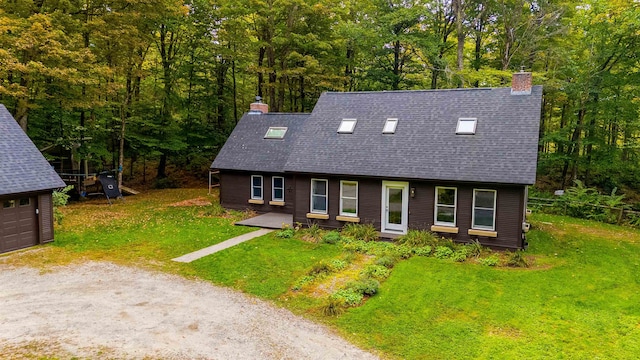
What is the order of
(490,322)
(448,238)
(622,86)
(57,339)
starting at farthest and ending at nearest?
1. (622,86)
2. (448,238)
3. (490,322)
4. (57,339)

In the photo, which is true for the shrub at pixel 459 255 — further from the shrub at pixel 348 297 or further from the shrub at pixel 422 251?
the shrub at pixel 348 297

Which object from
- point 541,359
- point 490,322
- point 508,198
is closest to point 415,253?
point 508,198

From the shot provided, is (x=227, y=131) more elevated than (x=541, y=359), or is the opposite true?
(x=227, y=131)

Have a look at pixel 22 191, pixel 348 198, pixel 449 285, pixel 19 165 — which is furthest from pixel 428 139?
pixel 19 165

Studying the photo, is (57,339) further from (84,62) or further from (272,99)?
(272,99)

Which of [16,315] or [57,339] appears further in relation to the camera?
[16,315]

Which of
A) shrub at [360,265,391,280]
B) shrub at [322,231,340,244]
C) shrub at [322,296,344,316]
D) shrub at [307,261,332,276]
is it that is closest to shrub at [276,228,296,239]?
shrub at [322,231,340,244]

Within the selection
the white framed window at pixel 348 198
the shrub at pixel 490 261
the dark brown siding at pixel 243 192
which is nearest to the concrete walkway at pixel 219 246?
the dark brown siding at pixel 243 192
